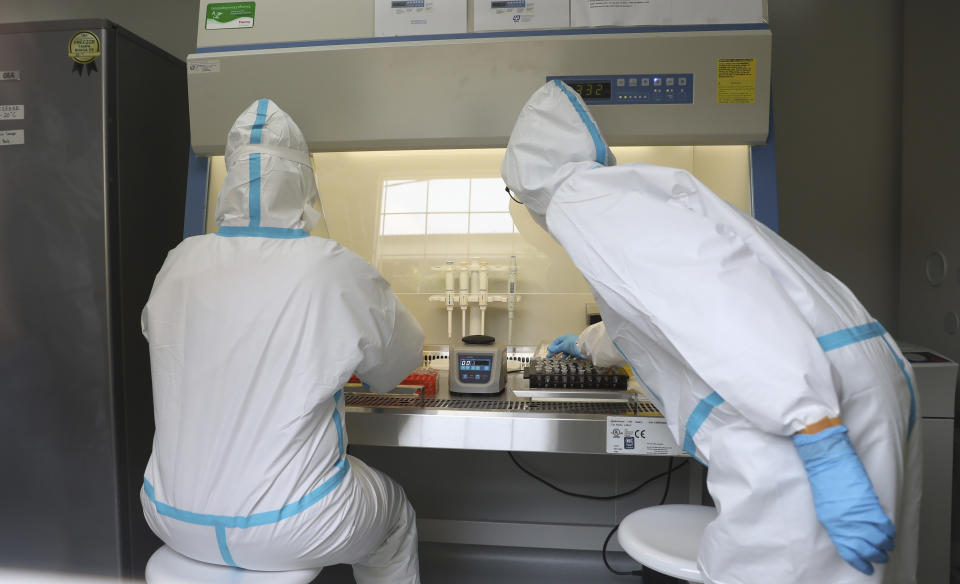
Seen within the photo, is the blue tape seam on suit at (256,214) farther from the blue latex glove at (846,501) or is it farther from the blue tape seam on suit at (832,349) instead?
the blue latex glove at (846,501)

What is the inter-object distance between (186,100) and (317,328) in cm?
129

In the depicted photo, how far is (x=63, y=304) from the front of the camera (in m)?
1.71

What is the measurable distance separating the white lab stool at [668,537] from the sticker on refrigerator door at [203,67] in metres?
1.58

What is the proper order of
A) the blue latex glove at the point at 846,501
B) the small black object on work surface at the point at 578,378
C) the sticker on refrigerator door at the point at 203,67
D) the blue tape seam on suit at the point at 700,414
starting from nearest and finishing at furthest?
the blue latex glove at the point at 846,501 < the blue tape seam on suit at the point at 700,414 < the small black object on work surface at the point at 578,378 < the sticker on refrigerator door at the point at 203,67

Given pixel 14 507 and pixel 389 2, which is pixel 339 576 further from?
pixel 389 2

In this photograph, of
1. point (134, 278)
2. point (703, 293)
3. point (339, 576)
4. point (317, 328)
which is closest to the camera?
point (703, 293)

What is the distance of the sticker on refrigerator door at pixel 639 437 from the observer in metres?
1.45

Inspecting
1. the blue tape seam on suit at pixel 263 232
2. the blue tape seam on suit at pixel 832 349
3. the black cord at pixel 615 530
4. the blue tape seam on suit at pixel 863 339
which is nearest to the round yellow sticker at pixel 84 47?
the blue tape seam on suit at pixel 263 232

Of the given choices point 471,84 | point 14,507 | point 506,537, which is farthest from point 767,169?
point 14,507

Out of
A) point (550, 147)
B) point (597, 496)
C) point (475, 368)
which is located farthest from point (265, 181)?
point (597, 496)

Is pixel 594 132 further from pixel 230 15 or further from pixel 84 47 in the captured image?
pixel 84 47

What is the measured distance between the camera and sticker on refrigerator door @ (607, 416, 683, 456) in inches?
57.2

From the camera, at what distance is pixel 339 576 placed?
2.10 m

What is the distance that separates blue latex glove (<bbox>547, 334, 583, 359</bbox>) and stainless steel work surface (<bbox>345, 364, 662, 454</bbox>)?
0.23 meters
